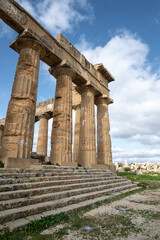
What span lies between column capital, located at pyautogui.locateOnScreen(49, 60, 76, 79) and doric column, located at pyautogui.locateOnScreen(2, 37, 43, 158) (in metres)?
2.26

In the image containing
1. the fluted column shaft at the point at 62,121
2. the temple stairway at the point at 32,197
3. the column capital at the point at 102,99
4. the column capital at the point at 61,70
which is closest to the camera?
the temple stairway at the point at 32,197

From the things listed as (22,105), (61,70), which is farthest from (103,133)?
(22,105)

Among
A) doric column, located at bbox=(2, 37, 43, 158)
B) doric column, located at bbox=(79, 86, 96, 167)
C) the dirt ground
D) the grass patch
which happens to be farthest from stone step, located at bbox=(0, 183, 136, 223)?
doric column, located at bbox=(79, 86, 96, 167)

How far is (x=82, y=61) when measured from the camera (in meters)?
13.3

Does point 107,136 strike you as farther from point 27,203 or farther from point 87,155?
point 27,203

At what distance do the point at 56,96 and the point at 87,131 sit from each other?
387cm

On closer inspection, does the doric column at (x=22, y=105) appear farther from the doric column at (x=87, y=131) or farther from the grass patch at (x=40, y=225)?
the doric column at (x=87, y=131)

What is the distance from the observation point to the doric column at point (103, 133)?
13878 mm

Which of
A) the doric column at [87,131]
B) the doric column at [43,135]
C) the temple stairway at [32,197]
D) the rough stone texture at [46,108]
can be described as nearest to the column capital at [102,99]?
the doric column at [87,131]

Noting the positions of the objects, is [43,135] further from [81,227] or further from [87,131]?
[81,227]

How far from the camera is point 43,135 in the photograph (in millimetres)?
17875

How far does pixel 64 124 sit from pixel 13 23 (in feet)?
21.1

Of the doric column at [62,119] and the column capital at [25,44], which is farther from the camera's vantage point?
the doric column at [62,119]

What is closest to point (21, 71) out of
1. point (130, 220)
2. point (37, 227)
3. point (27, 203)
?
point (27, 203)
